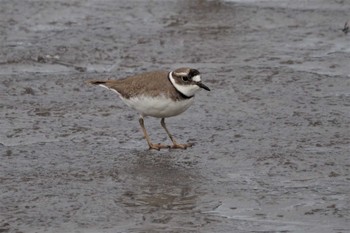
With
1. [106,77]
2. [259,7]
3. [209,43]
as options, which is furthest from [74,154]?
[259,7]

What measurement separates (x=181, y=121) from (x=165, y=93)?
1.07 metres

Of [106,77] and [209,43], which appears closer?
[106,77]

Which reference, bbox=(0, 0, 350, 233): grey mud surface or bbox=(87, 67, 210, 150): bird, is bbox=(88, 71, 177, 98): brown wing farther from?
bbox=(0, 0, 350, 233): grey mud surface

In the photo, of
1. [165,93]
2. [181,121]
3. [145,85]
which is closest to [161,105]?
[165,93]

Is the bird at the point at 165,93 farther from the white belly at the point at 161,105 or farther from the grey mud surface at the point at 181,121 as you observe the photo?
the grey mud surface at the point at 181,121

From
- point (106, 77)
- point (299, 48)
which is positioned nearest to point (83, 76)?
point (106, 77)

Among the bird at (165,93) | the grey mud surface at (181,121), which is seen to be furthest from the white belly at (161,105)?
the grey mud surface at (181,121)

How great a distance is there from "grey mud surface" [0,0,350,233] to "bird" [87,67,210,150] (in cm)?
34

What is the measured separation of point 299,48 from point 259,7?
2.06 metres

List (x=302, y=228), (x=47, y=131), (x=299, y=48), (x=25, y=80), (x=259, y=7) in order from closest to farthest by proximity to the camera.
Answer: (x=302, y=228), (x=47, y=131), (x=25, y=80), (x=299, y=48), (x=259, y=7)

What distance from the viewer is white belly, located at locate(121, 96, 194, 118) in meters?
8.58

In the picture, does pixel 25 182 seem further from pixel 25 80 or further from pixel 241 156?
pixel 25 80

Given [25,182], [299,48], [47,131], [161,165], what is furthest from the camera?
[299,48]

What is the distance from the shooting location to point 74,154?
8.58 metres
